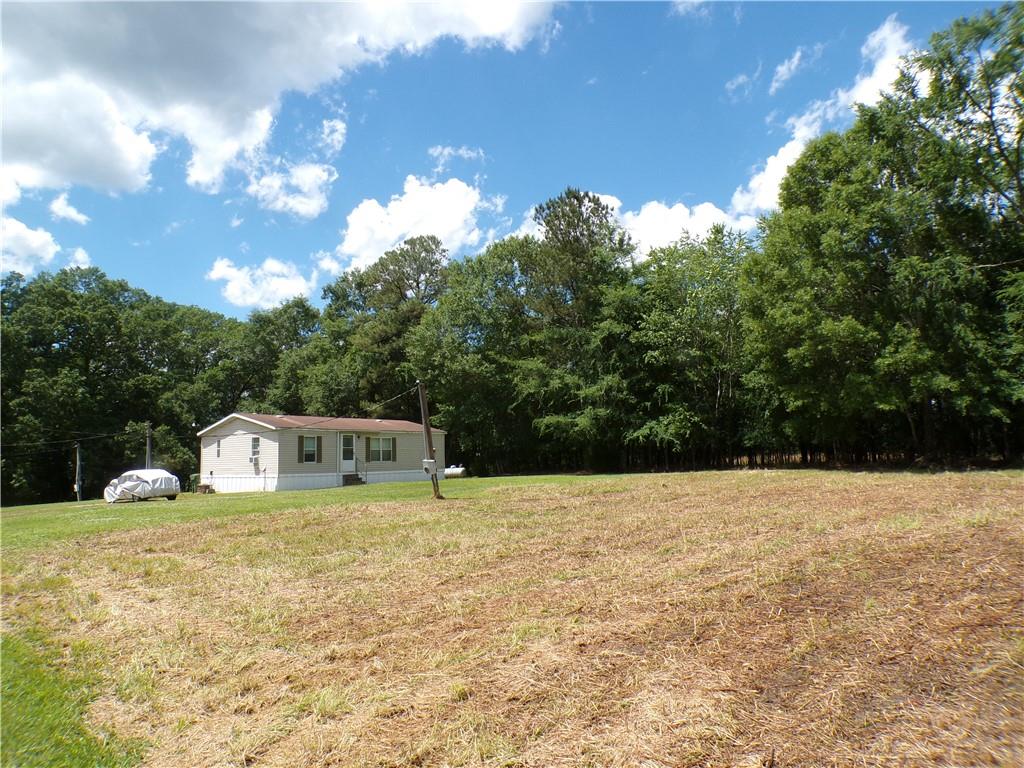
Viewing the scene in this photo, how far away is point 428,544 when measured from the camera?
8305mm

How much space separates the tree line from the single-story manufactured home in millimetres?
7023

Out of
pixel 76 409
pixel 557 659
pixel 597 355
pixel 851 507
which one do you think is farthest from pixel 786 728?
pixel 76 409

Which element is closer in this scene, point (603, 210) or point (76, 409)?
point (603, 210)

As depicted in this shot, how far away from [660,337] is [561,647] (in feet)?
84.6

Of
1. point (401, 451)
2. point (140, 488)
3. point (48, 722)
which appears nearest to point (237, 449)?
point (140, 488)

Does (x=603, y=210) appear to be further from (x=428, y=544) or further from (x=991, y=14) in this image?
(x=428, y=544)

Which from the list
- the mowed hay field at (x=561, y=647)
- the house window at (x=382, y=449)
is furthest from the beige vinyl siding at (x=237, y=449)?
the mowed hay field at (x=561, y=647)

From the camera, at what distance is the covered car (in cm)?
2080

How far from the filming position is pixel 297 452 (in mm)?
25297

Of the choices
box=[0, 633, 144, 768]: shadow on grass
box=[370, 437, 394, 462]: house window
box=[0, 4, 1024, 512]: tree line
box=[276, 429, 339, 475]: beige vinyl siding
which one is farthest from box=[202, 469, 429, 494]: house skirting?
box=[0, 633, 144, 768]: shadow on grass

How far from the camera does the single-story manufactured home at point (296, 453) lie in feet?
81.3

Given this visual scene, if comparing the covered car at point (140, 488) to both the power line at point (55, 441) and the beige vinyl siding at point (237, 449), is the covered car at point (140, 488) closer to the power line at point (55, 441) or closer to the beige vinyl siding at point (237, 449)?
the beige vinyl siding at point (237, 449)

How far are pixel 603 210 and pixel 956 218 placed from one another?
15.8 metres

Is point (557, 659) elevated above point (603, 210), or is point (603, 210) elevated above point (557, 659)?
point (603, 210)
